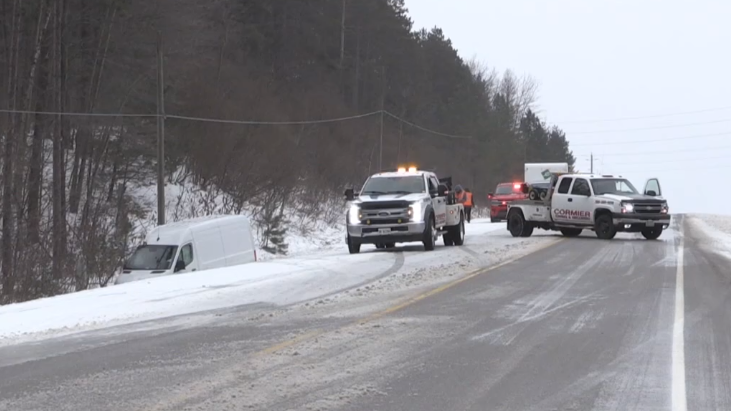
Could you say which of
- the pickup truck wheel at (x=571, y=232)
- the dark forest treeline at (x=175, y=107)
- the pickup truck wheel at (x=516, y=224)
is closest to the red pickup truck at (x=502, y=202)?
the dark forest treeline at (x=175, y=107)

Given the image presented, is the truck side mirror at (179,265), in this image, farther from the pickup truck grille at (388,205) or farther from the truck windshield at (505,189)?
the truck windshield at (505,189)

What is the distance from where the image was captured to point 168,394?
7457 millimetres

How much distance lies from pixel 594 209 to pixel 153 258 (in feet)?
46.1

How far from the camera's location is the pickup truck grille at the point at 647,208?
92.9 feet

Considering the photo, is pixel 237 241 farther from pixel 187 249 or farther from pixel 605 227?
pixel 605 227

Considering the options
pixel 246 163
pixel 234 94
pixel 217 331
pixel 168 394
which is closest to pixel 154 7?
pixel 246 163

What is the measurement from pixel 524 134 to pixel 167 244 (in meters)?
102

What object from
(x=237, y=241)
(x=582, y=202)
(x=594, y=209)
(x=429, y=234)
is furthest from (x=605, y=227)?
(x=237, y=241)

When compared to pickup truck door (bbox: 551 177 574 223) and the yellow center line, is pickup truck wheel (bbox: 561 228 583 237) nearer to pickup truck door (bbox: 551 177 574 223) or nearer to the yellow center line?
pickup truck door (bbox: 551 177 574 223)

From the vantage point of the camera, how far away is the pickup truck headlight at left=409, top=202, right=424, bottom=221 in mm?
23500

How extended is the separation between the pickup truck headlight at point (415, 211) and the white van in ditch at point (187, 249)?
5044 mm

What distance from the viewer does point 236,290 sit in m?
15.2

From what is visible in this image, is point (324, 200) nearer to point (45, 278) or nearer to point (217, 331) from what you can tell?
point (45, 278)

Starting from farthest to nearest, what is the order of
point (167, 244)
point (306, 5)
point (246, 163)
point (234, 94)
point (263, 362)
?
1. point (306, 5)
2. point (234, 94)
3. point (246, 163)
4. point (167, 244)
5. point (263, 362)
